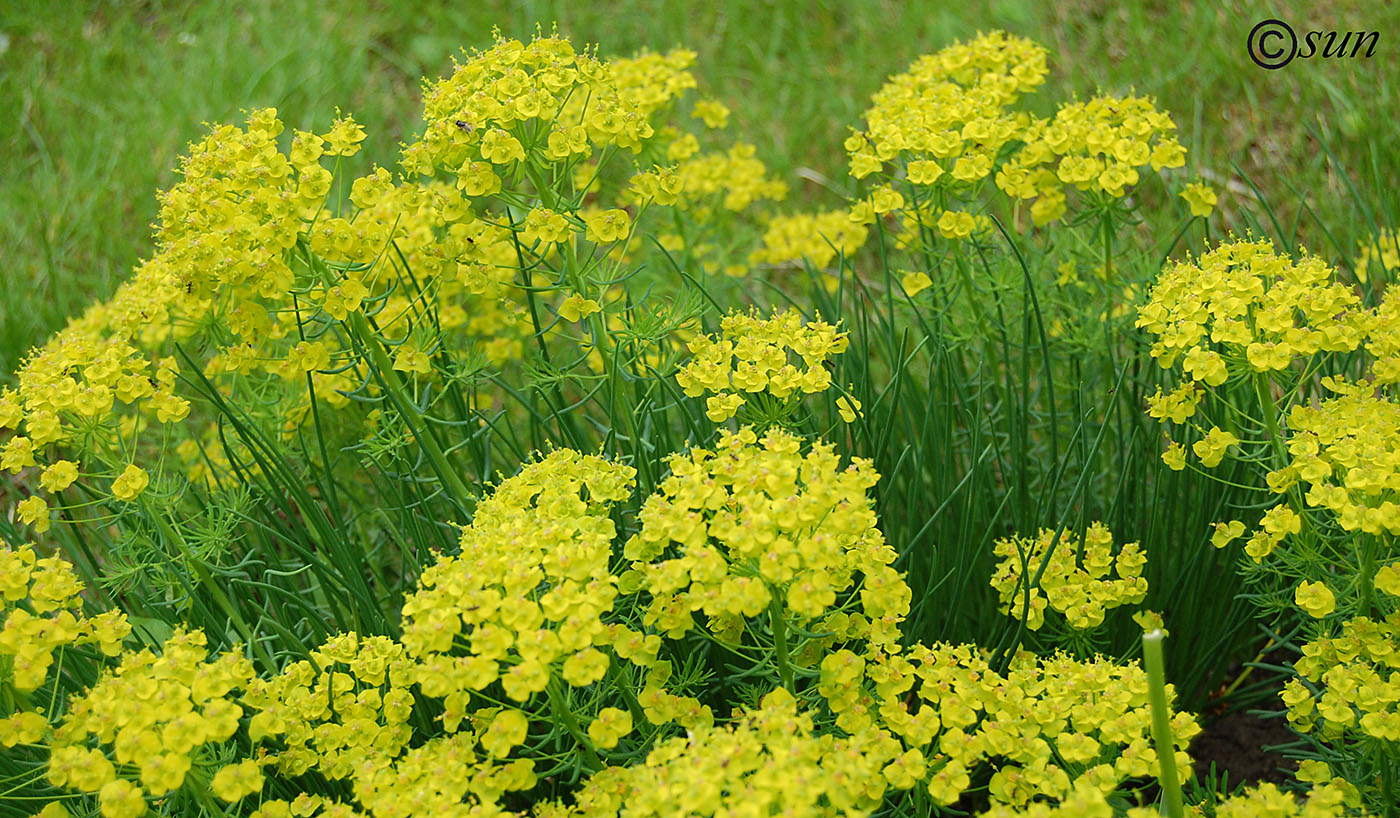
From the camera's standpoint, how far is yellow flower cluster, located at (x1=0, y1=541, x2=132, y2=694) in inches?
76.6

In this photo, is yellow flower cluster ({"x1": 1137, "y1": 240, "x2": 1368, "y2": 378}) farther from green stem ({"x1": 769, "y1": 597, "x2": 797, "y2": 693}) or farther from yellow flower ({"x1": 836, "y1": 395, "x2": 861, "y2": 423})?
green stem ({"x1": 769, "y1": 597, "x2": 797, "y2": 693})

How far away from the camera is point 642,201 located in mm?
2477

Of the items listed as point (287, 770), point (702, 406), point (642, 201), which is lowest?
point (287, 770)

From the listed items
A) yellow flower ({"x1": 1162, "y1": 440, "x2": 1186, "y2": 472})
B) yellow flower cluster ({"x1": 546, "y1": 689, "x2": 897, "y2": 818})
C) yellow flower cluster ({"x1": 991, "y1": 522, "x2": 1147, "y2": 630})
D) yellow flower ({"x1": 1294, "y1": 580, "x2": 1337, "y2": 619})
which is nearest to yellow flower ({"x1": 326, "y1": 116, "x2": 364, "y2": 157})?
yellow flower cluster ({"x1": 546, "y1": 689, "x2": 897, "y2": 818})

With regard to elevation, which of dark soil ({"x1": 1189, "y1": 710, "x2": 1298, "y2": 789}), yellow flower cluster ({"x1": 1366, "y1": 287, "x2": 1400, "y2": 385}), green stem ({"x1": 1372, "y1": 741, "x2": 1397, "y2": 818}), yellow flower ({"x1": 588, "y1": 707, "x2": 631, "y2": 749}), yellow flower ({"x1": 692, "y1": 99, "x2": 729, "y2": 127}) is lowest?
dark soil ({"x1": 1189, "y1": 710, "x2": 1298, "y2": 789})

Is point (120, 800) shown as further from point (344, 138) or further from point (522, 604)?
point (344, 138)

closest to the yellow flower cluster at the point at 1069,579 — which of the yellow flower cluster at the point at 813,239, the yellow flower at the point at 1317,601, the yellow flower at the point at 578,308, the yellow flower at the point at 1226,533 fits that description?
the yellow flower at the point at 1226,533

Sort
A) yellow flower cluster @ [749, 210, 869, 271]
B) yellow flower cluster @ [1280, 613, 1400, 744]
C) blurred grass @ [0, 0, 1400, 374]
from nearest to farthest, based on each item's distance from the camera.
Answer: yellow flower cluster @ [1280, 613, 1400, 744]
yellow flower cluster @ [749, 210, 869, 271]
blurred grass @ [0, 0, 1400, 374]

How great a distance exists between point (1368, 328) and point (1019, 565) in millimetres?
751

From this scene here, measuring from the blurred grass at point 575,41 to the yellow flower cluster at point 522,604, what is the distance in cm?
284

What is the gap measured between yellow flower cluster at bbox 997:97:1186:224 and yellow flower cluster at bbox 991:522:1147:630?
2.41 feet

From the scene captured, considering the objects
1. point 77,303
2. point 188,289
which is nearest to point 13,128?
point 77,303

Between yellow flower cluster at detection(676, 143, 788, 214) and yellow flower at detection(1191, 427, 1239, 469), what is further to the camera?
yellow flower cluster at detection(676, 143, 788, 214)

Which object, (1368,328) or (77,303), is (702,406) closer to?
(1368,328)
